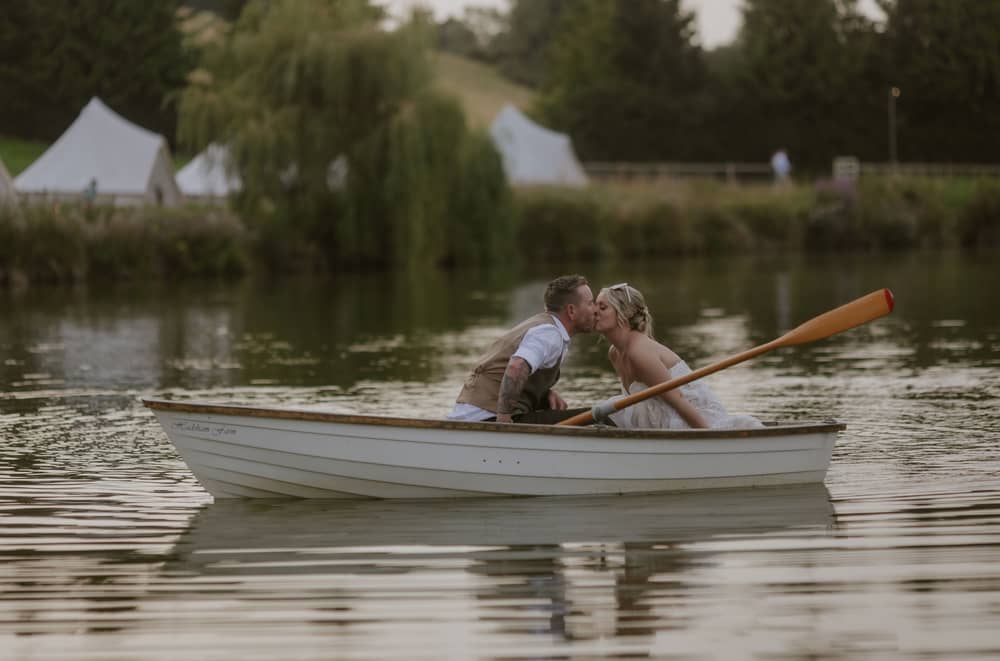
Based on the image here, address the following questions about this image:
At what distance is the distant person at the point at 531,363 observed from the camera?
9633 millimetres

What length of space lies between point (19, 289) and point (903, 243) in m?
30.7

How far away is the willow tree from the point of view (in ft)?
129

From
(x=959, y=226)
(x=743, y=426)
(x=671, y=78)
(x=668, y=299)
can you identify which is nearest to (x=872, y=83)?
(x=671, y=78)

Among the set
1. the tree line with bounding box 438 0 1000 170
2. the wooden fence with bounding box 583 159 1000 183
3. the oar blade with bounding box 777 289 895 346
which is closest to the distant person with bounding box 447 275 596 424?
the oar blade with bounding box 777 289 895 346

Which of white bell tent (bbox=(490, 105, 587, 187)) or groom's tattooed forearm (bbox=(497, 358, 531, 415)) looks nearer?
groom's tattooed forearm (bbox=(497, 358, 531, 415))

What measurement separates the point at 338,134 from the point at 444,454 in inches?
1218

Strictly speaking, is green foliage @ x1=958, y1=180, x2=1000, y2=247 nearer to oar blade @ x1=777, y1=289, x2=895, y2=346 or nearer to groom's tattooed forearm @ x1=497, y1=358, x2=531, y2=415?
oar blade @ x1=777, y1=289, x2=895, y2=346

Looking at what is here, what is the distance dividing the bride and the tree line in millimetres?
65817

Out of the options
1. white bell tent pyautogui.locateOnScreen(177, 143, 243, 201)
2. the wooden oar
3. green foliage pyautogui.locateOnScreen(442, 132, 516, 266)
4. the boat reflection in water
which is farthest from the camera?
green foliage pyautogui.locateOnScreen(442, 132, 516, 266)

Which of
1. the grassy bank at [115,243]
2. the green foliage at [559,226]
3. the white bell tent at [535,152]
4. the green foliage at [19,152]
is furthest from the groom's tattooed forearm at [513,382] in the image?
the green foliage at [19,152]

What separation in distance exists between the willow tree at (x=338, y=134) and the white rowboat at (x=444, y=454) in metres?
29.3

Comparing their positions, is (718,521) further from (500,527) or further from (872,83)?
(872,83)

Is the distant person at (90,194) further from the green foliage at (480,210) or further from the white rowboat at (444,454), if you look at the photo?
the white rowboat at (444,454)

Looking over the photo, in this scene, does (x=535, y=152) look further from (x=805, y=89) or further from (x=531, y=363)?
(x=531, y=363)
